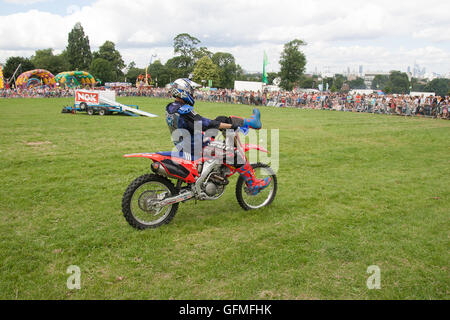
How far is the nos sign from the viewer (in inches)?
864

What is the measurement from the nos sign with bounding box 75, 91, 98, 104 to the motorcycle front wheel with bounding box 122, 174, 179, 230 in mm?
18747

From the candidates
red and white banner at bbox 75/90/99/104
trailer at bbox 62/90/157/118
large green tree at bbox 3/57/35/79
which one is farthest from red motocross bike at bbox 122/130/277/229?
large green tree at bbox 3/57/35/79

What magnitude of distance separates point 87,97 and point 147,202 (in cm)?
1937

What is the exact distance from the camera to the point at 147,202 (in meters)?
4.97

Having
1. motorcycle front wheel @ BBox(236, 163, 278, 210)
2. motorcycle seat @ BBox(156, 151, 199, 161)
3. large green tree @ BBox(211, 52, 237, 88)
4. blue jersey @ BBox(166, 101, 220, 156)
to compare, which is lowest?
motorcycle front wheel @ BBox(236, 163, 278, 210)

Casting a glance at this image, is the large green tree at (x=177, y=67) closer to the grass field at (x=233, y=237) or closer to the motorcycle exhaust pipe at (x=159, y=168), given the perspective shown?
the grass field at (x=233, y=237)

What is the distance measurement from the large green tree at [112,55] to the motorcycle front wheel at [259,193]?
337 ft

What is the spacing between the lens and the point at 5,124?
16.0 meters

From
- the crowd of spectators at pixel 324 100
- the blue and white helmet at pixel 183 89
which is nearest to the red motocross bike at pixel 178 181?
the blue and white helmet at pixel 183 89

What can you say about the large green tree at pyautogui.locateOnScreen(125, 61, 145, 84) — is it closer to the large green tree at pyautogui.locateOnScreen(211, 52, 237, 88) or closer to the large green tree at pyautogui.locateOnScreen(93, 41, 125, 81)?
the large green tree at pyautogui.locateOnScreen(93, 41, 125, 81)

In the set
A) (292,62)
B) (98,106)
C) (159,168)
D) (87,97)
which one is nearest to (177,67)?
(292,62)

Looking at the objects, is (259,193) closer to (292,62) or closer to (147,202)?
(147,202)

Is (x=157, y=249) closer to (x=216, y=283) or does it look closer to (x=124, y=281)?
(x=124, y=281)
